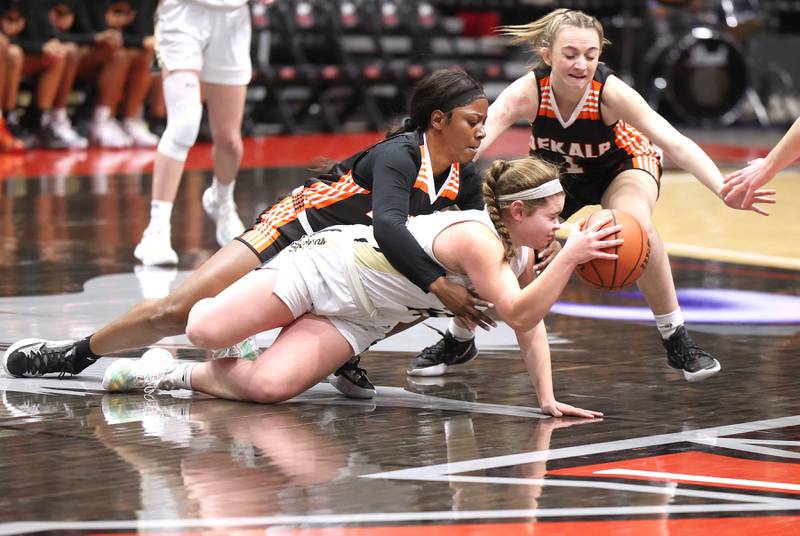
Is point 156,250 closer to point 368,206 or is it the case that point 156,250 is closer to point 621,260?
point 368,206

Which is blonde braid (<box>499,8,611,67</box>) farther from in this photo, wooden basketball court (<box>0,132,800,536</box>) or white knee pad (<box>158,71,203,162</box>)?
white knee pad (<box>158,71,203,162</box>)

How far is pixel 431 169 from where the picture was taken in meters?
4.68

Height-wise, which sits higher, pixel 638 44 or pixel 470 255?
pixel 470 255

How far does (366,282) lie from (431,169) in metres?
0.45

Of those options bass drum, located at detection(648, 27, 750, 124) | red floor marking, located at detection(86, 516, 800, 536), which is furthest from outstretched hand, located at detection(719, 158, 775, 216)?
bass drum, located at detection(648, 27, 750, 124)

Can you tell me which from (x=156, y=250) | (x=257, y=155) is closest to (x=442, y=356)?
(x=156, y=250)

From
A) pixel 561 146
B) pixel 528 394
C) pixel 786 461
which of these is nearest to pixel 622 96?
pixel 561 146

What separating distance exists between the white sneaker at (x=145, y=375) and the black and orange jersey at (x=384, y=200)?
468 millimetres

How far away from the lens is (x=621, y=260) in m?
4.34

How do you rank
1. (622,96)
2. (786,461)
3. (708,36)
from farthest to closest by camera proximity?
(708,36)
(622,96)
(786,461)

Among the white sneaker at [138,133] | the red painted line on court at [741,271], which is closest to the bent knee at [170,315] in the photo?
the red painted line on court at [741,271]

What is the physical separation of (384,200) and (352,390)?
2.02 feet

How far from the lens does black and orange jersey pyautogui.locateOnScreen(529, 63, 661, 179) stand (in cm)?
525

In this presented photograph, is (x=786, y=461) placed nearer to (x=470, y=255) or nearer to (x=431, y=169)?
(x=470, y=255)
